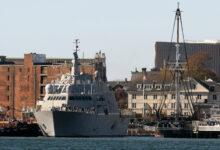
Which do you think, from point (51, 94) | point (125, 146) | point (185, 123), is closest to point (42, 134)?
point (51, 94)

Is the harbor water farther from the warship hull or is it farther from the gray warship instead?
the gray warship

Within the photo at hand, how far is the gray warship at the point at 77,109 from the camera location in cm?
14075

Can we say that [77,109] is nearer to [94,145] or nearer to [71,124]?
[71,124]

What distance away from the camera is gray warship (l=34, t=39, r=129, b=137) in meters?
141

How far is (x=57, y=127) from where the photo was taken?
14075 cm

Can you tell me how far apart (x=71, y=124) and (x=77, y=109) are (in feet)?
10.2

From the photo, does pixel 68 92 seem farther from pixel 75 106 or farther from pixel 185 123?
pixel 185 123

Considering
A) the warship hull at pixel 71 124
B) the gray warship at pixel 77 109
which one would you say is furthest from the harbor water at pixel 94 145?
the gray warship at pixel 77 109

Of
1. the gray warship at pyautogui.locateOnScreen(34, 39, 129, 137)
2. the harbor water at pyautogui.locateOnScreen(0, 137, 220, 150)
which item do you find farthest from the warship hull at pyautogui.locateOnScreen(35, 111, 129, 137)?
the harbor water at pyautogui.locateOnScreen(0, 137, 220, 150)

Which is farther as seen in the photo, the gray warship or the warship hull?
the gray warship

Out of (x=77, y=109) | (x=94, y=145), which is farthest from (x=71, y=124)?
(x=94, y=145)

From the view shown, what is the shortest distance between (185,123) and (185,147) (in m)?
30.4

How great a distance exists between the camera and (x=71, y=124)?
140750mm

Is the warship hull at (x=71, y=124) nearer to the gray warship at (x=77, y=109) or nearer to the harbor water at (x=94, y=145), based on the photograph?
the gray warship at (x=77, y=109)
